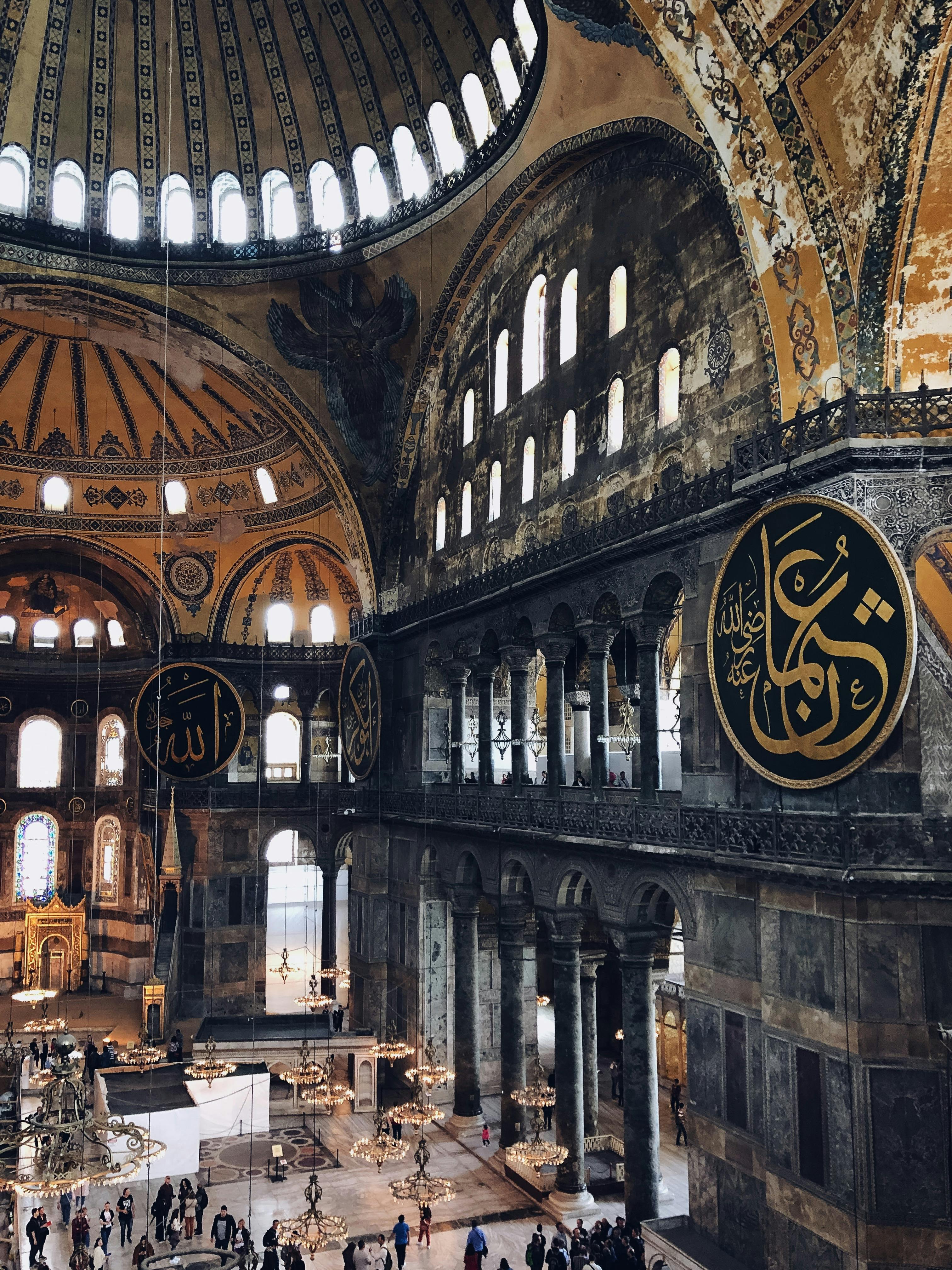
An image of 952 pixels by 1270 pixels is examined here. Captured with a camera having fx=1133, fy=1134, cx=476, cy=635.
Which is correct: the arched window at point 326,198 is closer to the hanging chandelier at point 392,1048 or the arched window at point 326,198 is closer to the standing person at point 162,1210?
the hanging chandelier at point 392,1048

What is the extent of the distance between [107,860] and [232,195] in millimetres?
14367

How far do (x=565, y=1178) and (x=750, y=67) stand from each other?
444 inches

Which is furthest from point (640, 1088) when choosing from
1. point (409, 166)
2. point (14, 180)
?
point (14, 180)

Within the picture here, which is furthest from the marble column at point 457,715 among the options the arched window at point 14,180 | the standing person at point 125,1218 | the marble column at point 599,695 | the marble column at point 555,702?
the arched window at point 14,180

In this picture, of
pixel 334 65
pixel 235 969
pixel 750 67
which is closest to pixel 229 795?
pixel 235 969

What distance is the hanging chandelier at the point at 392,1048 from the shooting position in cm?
1385

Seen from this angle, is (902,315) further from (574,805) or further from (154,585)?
(154,585)

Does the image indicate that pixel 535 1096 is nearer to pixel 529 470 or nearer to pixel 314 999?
pixel 314 999

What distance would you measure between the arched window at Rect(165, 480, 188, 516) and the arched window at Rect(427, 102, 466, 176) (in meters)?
9.11

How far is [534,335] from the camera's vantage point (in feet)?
47.5

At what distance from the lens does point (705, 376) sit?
10500 mm

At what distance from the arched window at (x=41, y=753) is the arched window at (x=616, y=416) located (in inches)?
644

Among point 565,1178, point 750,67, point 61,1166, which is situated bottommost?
point 565,1178

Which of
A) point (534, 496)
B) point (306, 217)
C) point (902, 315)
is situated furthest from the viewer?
point (306, 217)
